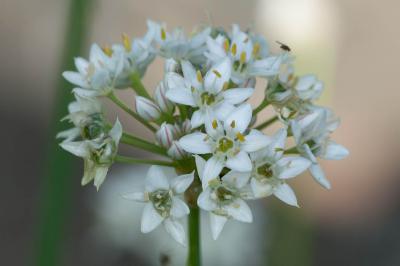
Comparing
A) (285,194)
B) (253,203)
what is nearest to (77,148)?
(285,194)

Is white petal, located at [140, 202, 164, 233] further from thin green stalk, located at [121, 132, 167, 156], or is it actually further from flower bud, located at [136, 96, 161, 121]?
flower bud, located at [136, 96, 161, 121]

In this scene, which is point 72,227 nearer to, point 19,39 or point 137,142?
point 19,39

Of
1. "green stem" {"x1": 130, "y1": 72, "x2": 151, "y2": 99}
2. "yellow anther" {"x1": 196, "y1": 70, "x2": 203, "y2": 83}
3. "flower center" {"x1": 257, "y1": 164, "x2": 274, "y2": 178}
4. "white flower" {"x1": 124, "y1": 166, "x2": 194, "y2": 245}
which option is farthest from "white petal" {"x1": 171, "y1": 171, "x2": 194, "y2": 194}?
"green stem" {"x1": 130, "y1": 72, "x2": 151, "y2": 99}

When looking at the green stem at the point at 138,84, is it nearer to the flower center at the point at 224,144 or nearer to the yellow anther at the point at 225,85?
the yellow anther at the point at 225,85

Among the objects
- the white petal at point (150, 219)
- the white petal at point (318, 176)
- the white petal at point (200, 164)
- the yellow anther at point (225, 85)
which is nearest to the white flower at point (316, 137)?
the white petal at point (318, 176)

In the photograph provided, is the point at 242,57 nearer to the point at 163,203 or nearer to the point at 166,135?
the point at 166,135

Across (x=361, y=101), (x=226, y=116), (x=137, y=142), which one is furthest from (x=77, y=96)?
(x=361, y=101)

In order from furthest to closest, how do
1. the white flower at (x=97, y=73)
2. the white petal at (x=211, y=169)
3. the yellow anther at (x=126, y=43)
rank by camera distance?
the yellow anther at (x=126, y=43), the white flower at (x=97, y=73), the white petal at (x=211, y=169)

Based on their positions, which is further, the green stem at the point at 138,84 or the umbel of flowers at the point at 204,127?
the green stem at the point at 138,84
